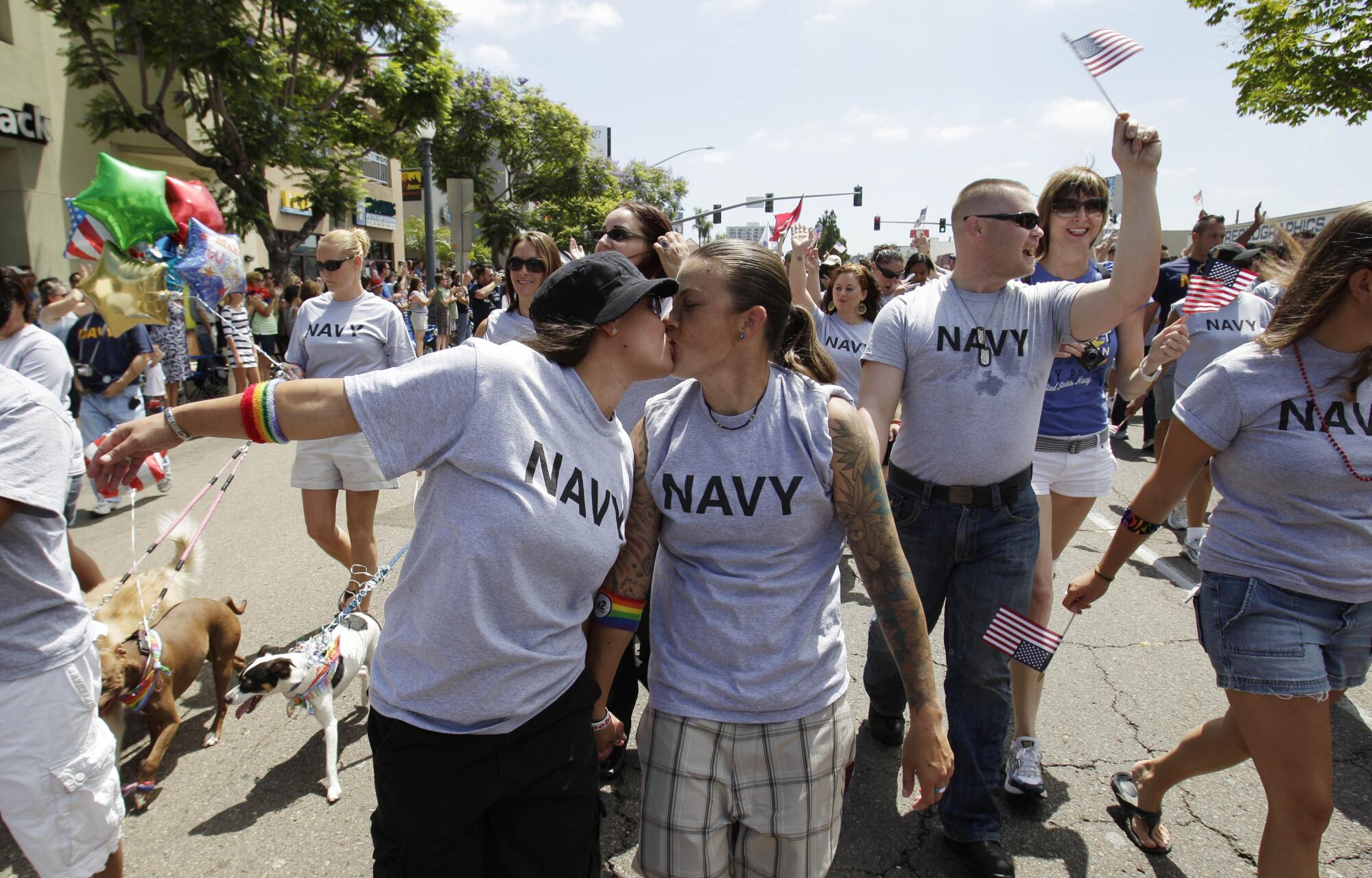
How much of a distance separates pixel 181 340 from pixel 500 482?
9.82 m

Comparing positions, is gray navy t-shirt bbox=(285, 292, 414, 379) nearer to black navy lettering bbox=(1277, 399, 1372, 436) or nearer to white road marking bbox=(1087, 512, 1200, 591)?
black navy lettering bbox=(1277, 399, 1372, 436)

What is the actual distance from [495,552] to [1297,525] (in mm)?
2134

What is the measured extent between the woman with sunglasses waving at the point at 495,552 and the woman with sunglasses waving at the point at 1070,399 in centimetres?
216

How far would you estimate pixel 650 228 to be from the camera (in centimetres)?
328

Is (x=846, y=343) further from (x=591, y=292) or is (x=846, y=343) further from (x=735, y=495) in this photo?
(x=591, y=292)

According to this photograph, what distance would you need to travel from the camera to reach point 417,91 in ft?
63.8

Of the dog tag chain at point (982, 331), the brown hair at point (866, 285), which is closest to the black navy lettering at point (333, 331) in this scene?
the brown hair at point (866, 285)

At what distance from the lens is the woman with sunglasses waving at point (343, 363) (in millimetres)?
4348

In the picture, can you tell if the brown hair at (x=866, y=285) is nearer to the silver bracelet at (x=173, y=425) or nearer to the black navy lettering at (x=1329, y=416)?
the black navy lettering at (x=1329, y=416)

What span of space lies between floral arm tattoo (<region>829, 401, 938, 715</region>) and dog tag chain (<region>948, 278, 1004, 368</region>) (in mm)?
901

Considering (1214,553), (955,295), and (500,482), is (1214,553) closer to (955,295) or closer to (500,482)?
(955,295)

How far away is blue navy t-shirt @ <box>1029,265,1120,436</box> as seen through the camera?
3.45 meters

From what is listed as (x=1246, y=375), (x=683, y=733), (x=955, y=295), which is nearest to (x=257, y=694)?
(x=683, y=733)

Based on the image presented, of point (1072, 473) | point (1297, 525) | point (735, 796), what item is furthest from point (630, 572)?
point (1072, 473)
